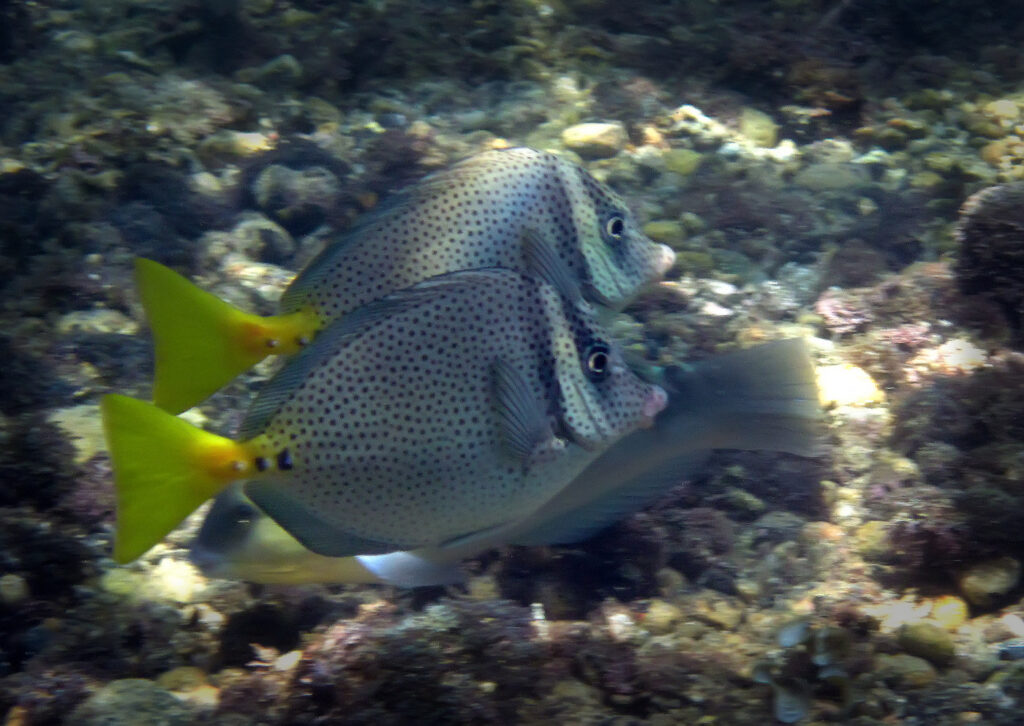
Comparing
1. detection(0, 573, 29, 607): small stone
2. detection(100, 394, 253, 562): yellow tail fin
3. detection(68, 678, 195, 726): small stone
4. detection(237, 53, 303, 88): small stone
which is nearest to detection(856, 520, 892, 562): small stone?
detection(100, 394, 253, 562): yellow tail fin

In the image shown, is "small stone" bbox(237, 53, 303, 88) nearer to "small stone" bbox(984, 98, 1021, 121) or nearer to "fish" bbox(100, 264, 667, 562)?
"fish" bbox(100, 264, 667, 562)

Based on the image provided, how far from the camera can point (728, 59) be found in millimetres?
5664

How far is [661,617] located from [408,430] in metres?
1.10

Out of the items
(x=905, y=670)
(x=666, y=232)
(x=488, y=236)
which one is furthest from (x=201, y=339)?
A: (x=666, y=232)

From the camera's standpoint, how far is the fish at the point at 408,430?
178cm

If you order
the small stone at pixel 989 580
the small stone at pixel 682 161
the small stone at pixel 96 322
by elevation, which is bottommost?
the small stone at pixel 989 580

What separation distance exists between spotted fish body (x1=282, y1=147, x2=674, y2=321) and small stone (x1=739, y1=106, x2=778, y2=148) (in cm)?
258

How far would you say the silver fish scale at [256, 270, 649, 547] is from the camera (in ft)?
6.06

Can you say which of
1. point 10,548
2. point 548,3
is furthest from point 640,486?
point 548,3

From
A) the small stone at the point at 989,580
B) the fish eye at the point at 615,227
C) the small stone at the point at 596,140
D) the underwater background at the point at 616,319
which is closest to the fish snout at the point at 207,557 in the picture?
the underwater background at the point at 616,319

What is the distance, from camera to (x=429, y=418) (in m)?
1.87

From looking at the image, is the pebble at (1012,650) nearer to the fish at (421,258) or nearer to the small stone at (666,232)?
the fish at (421,258)

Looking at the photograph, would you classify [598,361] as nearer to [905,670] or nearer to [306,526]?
[306,526]

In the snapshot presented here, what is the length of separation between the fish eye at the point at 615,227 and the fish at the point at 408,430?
2.78 feet
